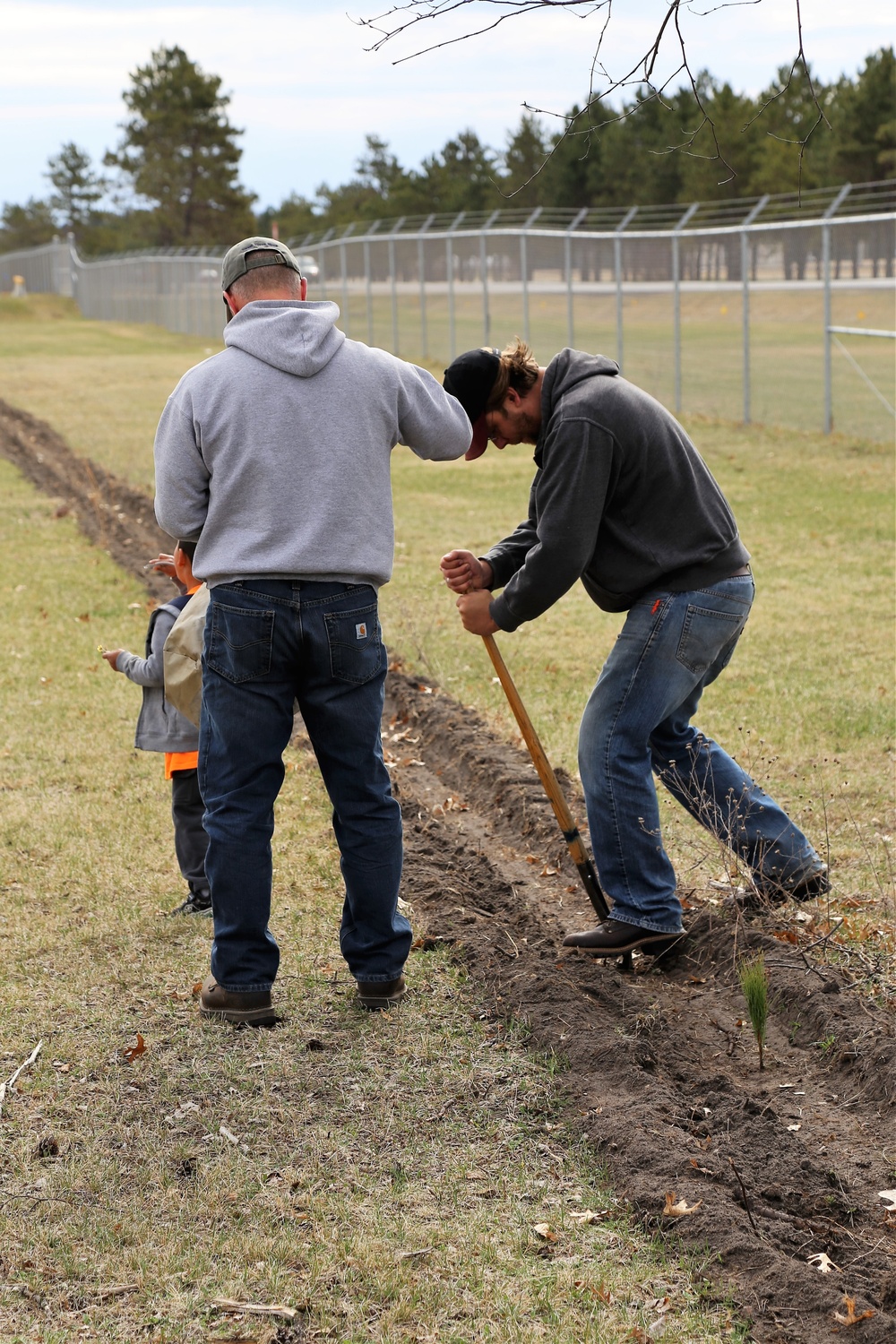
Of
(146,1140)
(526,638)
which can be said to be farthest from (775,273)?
(146,1140)

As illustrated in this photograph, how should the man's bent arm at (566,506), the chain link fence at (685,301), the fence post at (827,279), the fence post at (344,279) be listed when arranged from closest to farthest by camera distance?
the man's bent arm at (566,506) < the fence post at (827,279) < the chain link fence at (685,301) < the fence post at (344,279)

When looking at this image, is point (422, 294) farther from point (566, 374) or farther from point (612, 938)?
point (612, 938)

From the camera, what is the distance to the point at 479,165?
62.9 metres

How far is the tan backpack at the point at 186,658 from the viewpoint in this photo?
4672 millimetres

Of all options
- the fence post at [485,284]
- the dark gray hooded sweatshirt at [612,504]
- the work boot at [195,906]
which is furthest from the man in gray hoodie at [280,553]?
the fence post at [485,284]

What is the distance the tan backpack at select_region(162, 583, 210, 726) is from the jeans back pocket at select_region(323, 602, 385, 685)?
803mm

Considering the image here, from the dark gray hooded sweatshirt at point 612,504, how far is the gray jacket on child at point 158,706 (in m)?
1.23

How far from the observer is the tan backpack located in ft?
15.3

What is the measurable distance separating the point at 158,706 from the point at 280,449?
153 cm

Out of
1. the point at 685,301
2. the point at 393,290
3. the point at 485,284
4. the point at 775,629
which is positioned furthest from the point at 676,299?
the point at 775,629

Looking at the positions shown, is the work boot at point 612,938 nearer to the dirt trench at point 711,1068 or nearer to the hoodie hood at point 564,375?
the dirt trench at point 711,1068

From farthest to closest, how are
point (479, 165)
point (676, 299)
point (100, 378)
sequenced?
point (479, 165), point (100, 378), point (676, 299)

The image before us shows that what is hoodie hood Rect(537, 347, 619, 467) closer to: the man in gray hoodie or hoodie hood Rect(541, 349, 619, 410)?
hoodie hood Rect(541, 349, 619, 410)

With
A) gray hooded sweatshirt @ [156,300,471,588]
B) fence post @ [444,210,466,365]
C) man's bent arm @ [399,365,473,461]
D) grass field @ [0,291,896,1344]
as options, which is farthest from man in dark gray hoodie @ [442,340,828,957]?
fence post @ [444,210,466,365]
